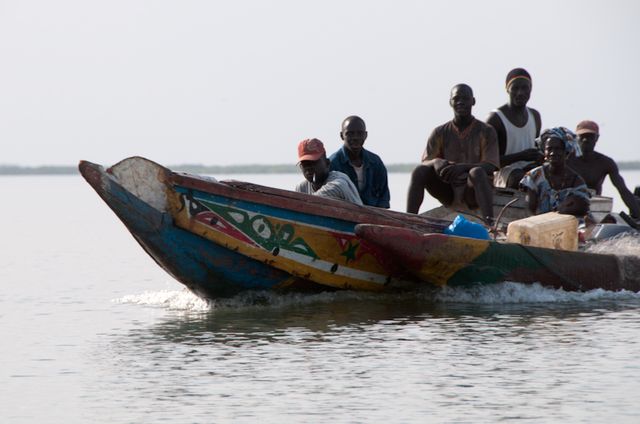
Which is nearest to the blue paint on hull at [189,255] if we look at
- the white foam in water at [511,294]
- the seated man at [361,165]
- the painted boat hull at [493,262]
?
the painted boat hull at [493,262]

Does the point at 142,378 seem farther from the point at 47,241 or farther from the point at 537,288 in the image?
the point at 47,241

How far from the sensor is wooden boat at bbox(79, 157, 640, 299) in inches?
430

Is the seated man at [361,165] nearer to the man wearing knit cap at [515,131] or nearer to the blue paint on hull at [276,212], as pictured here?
the blue paint on hull at [276,212]

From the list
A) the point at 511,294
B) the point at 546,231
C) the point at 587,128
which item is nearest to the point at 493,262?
the point at 511,294

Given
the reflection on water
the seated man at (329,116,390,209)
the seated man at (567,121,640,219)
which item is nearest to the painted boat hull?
the reflection on water

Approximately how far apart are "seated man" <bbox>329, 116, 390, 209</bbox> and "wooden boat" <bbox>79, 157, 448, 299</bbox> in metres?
0.89

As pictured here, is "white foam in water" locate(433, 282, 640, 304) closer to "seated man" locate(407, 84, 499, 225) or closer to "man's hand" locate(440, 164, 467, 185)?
"seated man" locate(407, 84, 499, 225)

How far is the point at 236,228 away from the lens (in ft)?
36.4

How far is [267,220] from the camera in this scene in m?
11.1

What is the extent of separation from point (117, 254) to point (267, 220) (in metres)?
9.43

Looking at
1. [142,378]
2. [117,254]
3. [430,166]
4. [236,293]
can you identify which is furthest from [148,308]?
[117,254]

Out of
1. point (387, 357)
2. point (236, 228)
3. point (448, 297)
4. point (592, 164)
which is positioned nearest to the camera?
point (387, 357)

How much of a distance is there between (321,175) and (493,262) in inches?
59.2

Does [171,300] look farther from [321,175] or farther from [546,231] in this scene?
[546,231]
